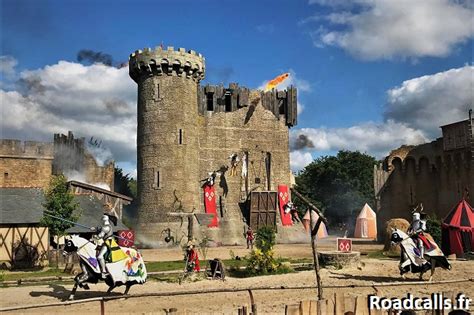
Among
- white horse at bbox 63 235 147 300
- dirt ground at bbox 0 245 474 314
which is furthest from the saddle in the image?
dirt ground at bbox 0 245 474 314

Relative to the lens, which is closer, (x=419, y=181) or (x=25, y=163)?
(x=25, y=163)

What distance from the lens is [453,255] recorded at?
71.9ft

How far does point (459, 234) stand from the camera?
76.8ft

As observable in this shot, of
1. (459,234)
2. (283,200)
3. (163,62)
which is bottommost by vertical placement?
(459,234)

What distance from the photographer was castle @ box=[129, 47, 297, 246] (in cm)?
3362

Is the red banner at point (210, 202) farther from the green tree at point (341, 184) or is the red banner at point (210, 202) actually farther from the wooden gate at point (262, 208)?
the green tree at point (341, 184)

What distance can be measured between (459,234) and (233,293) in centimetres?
1483

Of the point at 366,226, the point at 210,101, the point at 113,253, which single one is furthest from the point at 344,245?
the point at 366,226

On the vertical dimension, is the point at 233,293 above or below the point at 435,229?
below

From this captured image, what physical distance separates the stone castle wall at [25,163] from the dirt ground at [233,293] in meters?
25.0

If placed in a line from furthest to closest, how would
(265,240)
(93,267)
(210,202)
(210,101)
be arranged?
(210,101)
(210,202)
(265,240)
(93,267)

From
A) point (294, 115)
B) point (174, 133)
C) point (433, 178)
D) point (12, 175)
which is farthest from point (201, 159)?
point (433, 178)

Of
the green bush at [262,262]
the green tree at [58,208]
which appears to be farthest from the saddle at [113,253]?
the green tree at [58,208]

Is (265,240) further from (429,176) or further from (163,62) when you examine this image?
(429,176)
